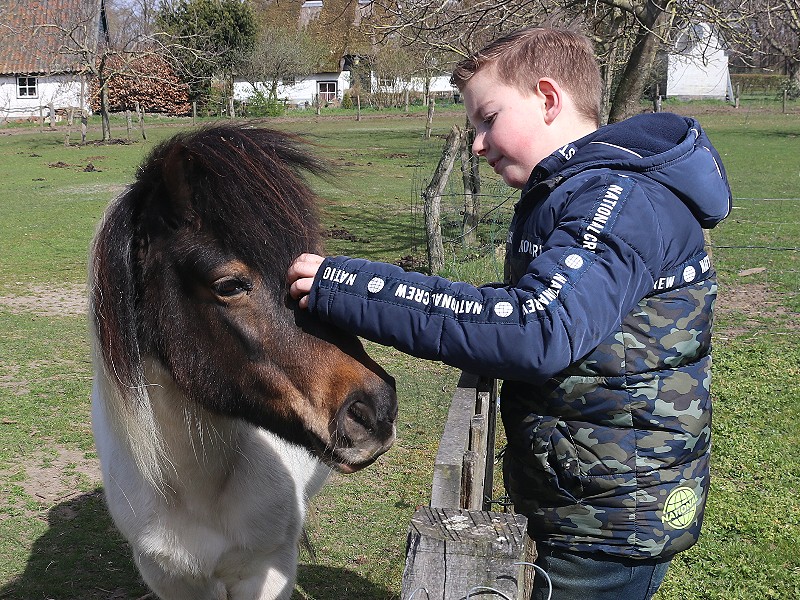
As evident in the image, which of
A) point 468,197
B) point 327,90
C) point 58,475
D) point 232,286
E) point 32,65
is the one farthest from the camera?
point 327,90

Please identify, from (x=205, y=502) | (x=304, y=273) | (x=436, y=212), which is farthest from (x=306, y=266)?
(x=436, y=212)

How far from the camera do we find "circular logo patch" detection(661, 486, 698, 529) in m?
1.79

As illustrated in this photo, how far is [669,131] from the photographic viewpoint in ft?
6.07

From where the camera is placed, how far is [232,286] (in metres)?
2.02

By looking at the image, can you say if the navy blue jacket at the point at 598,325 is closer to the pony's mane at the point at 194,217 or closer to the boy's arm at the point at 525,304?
the boy's arm at the point at 525,304

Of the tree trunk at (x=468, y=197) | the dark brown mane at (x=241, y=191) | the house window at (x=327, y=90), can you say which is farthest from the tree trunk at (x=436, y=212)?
the house window at (x=327, y=90)

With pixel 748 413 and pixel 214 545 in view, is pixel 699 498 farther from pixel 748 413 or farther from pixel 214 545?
pixel 748 413

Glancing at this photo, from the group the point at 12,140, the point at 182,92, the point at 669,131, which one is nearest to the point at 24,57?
the point at 182,92

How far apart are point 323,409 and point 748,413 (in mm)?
4498

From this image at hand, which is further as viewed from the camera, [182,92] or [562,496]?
[182,92]

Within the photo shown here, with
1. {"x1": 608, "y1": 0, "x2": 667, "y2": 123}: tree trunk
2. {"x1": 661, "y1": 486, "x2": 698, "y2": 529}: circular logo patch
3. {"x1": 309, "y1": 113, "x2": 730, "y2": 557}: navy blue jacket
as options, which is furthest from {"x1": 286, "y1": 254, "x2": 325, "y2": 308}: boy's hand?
{"x1": 608, "y1": 0, "x2": 667, "y2": 123}: tree trunk

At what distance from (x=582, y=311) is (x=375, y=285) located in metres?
0.41

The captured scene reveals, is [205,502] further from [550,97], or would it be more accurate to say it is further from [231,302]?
[550,97]

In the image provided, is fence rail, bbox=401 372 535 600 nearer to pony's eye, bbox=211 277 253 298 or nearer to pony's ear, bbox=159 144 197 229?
pony's eye, bbox=211 277 253 298
